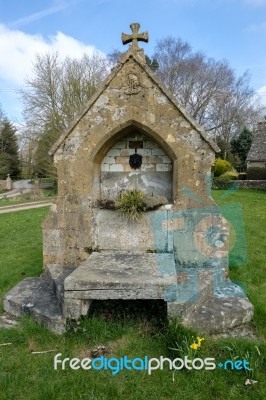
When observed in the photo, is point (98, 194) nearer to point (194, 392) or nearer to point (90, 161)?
point (90, 161)

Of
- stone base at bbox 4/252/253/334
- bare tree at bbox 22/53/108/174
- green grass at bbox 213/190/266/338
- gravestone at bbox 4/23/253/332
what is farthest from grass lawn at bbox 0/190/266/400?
bare tree at bbox 22/53/108/174

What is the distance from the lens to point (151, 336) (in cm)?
368

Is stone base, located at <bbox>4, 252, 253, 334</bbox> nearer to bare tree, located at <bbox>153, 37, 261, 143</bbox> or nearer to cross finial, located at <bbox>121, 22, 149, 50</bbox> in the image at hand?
cross finial, located at <bbox>121, 22, 149, 50</bbox>

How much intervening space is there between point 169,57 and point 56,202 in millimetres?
34538

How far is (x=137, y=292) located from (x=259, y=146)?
27.7 m

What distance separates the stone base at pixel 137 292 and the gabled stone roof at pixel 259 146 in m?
24.7

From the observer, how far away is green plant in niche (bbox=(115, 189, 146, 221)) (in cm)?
502

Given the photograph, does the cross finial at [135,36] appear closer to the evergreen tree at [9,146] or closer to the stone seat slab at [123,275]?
the stone seat slab at [123,275]

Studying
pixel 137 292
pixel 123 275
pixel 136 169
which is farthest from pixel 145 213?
pixel 137 292

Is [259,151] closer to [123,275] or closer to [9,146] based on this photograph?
[123,275]

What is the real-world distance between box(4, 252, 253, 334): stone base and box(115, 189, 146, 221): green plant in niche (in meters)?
0.65

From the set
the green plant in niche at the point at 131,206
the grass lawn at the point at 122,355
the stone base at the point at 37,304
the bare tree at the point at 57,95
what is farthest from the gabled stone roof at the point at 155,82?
the bare tree at the point at 57,95

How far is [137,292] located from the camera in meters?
3.57

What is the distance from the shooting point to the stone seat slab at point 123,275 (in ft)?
11.7
